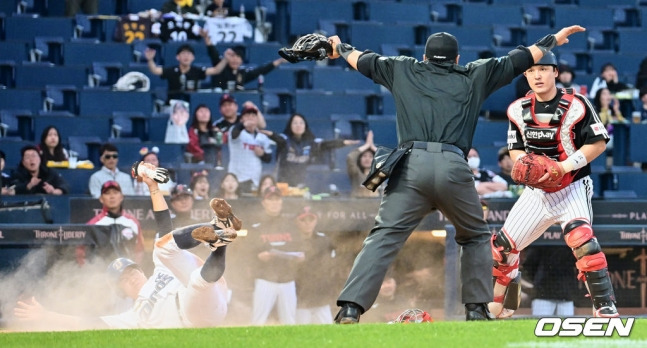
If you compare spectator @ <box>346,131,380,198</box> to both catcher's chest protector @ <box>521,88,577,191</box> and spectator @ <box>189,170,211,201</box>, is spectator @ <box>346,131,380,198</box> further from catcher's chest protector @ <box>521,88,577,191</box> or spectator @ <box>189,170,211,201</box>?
catcher's chest protector @ <box>521,88,577,191</box>

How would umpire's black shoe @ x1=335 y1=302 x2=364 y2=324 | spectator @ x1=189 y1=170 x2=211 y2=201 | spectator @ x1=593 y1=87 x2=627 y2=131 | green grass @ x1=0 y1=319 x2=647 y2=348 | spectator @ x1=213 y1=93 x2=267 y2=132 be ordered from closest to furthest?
1. green grass @ x1=0 y1=319 x2=647 y2=348
2. umpire's black shoe @ x1=335 y1=302 x2=364 y2=324
3. spectator @ x1=189 y1=170 x2=211 y2=201
4. spectator @ x1=213 y1=93 x2=267 y2=132
5. spectator @ x1=593 y1=87 x2=627 y2=131

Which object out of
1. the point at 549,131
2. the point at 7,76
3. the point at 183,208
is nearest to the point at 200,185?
the point at 183,208

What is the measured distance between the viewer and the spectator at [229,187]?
10539 millimetres

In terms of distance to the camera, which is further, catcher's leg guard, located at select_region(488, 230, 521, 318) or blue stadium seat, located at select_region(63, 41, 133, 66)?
blue stadium seat, located at select_region(63, 41, 133, 66)

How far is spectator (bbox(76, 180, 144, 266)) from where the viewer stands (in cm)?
866

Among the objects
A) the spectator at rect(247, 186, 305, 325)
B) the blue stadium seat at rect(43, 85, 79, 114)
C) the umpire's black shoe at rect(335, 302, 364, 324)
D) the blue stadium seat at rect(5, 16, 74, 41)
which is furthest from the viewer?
the blue stadium seat at rect(5, 16, 74, 41)

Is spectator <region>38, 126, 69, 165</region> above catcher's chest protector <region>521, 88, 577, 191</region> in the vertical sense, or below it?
below

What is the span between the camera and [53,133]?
11.5 metres

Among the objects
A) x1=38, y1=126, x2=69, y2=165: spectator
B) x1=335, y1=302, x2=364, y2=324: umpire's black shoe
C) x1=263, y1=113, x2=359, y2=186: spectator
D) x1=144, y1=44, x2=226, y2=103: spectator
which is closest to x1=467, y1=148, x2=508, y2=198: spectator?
x1=263, y1=113, x2=359, y2=186: spectator

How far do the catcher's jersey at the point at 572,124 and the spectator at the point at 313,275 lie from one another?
9.17 feet

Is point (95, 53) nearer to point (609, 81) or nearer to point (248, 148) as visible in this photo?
point (248, 148)

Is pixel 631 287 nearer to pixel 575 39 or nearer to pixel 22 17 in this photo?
pixel 575 39

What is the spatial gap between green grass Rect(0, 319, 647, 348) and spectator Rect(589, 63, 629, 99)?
831 cm

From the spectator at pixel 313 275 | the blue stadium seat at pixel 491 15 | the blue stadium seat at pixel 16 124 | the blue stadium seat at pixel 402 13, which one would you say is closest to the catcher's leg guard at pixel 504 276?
the spectator at pixel 313 275
